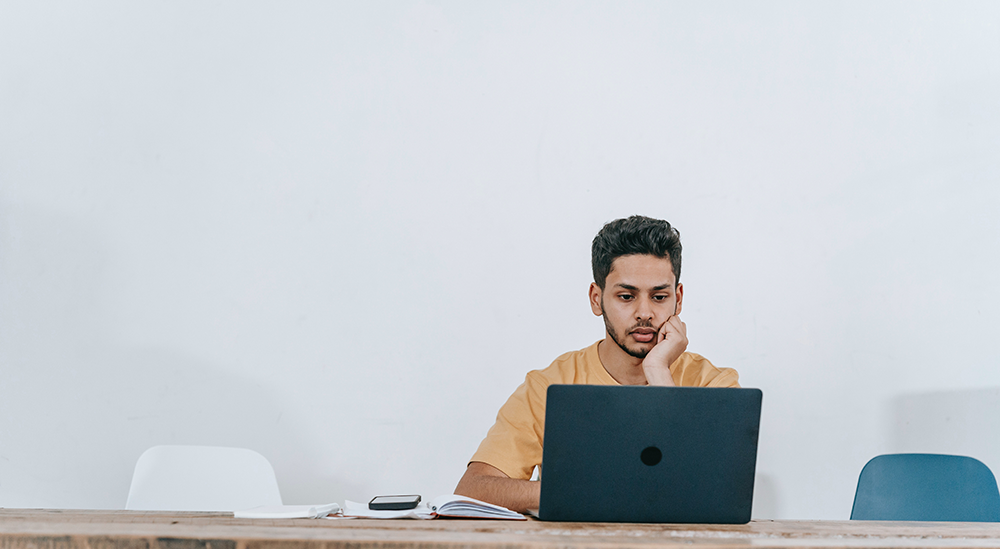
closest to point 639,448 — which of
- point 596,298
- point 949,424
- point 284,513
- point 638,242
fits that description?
point 284,513

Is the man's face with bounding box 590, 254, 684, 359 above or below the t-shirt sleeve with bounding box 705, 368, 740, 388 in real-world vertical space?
above

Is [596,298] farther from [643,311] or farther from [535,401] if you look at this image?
[535,401]

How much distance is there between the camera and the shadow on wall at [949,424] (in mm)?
2434

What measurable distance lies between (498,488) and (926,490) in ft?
3.99

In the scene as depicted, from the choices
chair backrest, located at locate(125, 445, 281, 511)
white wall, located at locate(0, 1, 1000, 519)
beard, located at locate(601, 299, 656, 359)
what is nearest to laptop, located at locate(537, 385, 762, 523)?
beard, located at locate(601, 299, 656, 359)

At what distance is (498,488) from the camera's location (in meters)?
1.59

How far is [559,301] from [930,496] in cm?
118

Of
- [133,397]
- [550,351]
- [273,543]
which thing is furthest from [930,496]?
[133,397]

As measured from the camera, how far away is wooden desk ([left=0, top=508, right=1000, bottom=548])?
2.80 ft

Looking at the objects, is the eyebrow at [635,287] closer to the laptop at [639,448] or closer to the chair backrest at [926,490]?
the chair backrest at [926,490]

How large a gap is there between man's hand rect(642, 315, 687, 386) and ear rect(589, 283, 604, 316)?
0.85 feet

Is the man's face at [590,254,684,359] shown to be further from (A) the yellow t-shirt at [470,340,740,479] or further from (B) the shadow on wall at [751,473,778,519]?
(B) the shadow on wall at [751,473,778,519]

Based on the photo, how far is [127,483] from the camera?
2141mm

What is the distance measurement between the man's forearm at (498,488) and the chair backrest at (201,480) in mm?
533
